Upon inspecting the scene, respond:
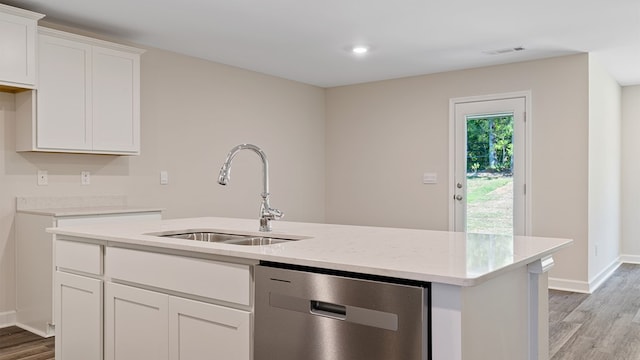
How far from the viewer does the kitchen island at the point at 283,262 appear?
137cm

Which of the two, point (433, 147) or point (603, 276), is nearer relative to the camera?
point (603, 276)

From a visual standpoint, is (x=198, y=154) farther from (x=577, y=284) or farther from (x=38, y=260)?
(x=577, y=284)

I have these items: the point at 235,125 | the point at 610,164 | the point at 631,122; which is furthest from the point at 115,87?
the point at 631,122

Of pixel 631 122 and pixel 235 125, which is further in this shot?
pixel 631 122

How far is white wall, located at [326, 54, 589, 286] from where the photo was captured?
16.2ft

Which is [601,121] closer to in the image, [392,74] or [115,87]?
[392,74]

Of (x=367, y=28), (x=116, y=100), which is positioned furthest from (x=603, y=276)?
(x=116, y=100)

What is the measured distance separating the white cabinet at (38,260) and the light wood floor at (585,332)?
129mm

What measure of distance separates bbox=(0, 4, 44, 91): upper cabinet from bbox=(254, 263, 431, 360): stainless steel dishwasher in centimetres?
264

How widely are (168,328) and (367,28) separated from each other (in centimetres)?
290

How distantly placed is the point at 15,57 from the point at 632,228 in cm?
711

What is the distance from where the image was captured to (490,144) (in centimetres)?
552

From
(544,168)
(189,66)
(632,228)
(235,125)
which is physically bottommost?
(632,228)

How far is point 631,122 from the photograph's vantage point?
6672 millimetres
